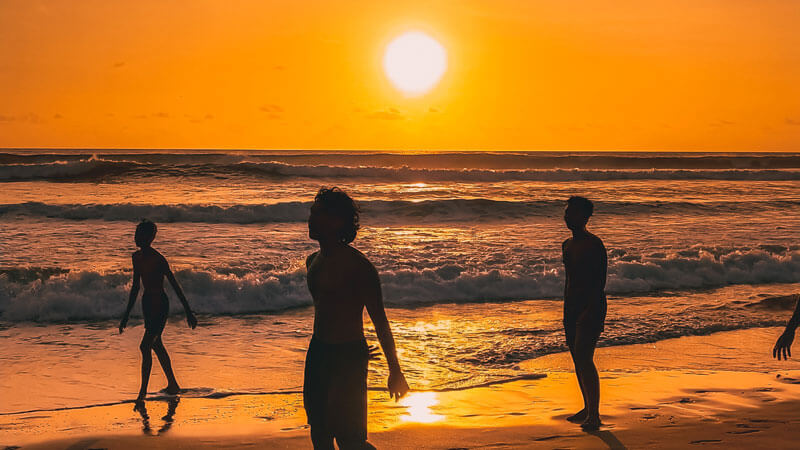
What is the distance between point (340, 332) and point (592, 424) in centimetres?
318

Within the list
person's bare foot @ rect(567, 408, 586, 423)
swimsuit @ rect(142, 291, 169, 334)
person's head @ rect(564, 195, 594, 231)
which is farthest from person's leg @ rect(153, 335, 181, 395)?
person's head @ rect(564, 195, 594, 231)

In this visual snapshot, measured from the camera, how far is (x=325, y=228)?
4.05 meters

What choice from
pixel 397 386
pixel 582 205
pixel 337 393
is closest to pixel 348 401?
pixel 337 393

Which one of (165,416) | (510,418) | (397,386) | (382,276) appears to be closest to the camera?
(397,386)

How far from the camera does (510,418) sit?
6.89m

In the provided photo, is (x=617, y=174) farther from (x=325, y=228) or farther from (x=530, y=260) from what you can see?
(x=325, y=228)

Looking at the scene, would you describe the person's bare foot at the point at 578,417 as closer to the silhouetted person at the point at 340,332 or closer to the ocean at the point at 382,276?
the ocean at the point at 382,276

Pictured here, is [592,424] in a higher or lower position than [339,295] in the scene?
lower

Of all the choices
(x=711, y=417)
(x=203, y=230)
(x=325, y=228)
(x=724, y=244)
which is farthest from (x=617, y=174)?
(x=325, y=228)

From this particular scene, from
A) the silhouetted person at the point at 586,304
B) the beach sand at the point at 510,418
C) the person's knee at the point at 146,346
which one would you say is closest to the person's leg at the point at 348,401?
the beach sand at the point at 510,418

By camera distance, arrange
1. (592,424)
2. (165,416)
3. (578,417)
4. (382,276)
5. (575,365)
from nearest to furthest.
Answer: (592,424) < (575,365) < (578,417) < (165,416) < (382,276)

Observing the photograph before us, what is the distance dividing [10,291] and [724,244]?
1604cm

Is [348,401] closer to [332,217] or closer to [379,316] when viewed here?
[379,316]

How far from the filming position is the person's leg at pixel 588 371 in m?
6.46
